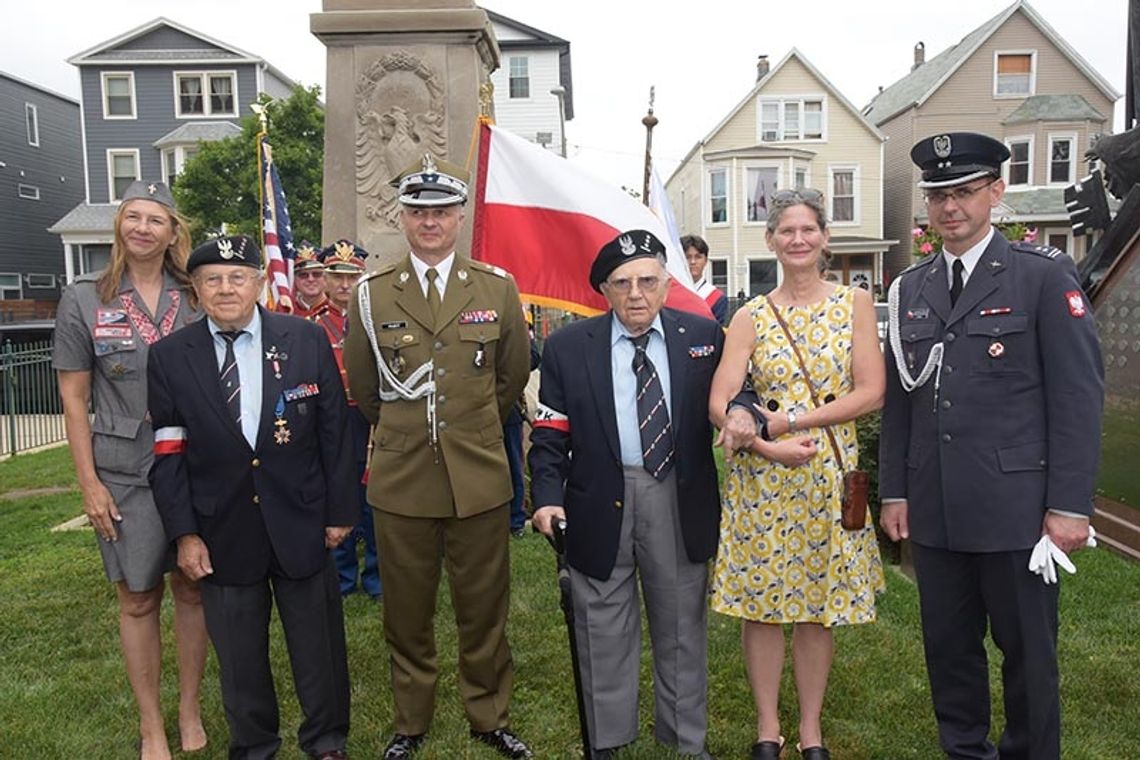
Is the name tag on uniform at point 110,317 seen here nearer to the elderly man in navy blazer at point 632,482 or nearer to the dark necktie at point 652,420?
the elderly man in navy blazer at point 632,482

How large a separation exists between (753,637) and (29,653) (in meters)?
3.81

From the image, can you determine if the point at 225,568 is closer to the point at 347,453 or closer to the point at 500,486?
the point at 347,453

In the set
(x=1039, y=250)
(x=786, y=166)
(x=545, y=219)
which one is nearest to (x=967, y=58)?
(x=786, y=166)

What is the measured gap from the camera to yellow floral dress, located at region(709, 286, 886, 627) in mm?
3135

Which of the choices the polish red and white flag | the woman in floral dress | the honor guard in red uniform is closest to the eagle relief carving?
the honor guard in red uniform

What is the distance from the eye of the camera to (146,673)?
353 centimetres

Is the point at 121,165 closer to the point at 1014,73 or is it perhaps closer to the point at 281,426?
the point at 1014,73

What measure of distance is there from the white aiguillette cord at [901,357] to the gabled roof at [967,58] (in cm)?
3087

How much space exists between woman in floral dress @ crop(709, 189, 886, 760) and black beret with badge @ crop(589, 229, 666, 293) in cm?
39

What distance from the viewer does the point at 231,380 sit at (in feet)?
10.5

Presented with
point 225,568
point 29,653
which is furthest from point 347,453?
point 29,653

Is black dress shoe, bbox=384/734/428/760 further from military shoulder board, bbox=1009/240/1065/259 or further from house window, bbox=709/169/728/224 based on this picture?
house window, bbox=709/169/728/224

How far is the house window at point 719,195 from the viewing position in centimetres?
3133

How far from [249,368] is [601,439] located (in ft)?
4.18
